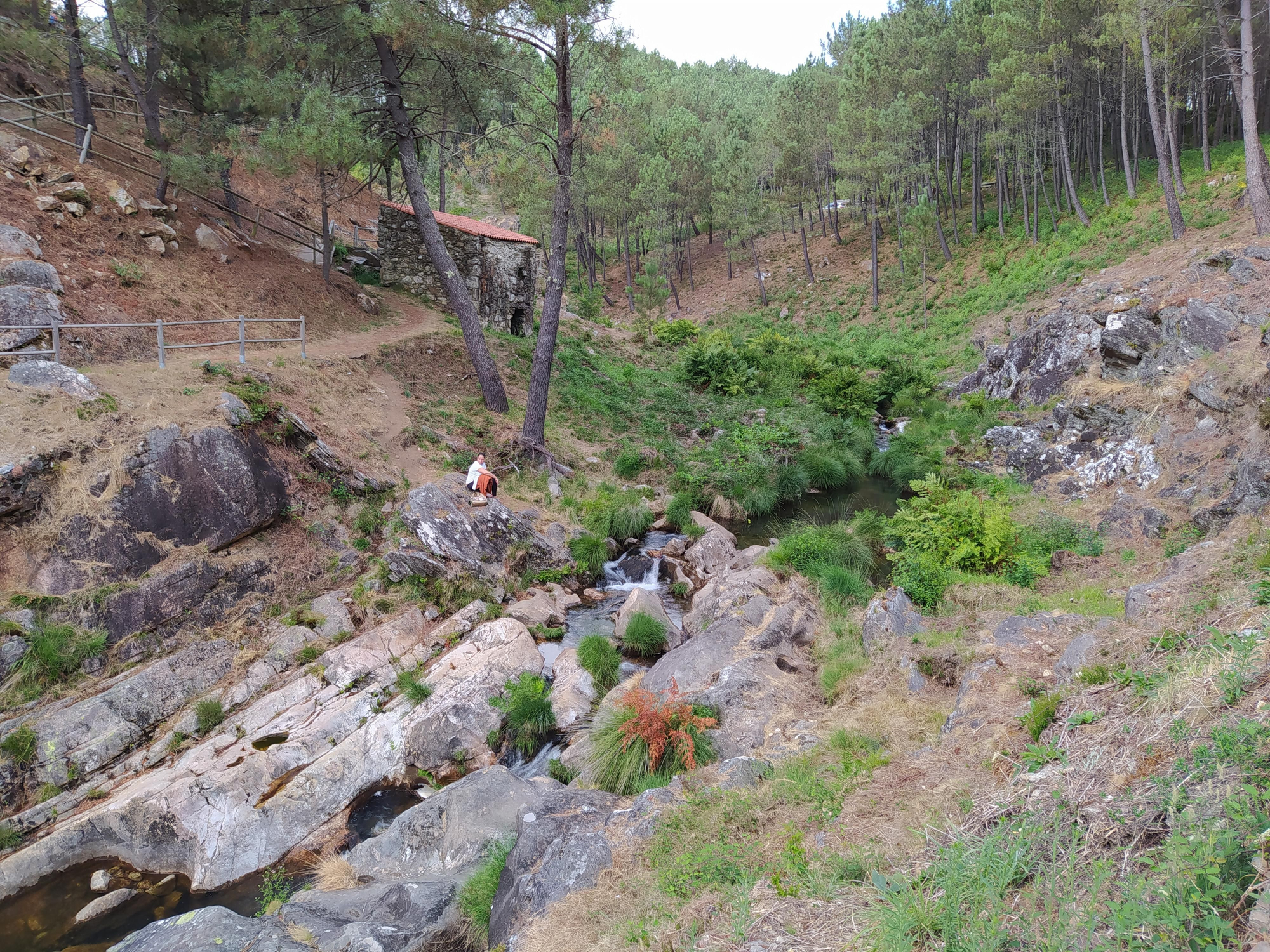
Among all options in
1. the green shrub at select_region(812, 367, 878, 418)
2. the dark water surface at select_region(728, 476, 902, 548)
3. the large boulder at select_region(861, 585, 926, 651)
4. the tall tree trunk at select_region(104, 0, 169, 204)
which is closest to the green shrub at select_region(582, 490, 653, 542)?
the dark water surface at select_region(728, 476, 902, 548)

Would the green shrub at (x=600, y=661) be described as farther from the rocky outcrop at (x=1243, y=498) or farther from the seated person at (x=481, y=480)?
the rocky outcrop at (x=1243, y=498)

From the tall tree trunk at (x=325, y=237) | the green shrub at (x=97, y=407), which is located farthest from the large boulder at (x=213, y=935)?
the tall tree trunk at (x=325, y=237)

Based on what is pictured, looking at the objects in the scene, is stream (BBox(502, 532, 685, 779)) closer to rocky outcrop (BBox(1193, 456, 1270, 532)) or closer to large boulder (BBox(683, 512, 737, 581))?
large boulder (BBox(683, 512, 737, 581))

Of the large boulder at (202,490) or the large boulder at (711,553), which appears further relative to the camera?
the large boulder at (711,553)

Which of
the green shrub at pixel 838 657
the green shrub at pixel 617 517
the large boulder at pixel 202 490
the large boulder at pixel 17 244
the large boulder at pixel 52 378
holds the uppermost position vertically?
the large boulder at pixel 17 244

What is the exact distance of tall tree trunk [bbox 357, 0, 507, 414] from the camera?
16.5 metres

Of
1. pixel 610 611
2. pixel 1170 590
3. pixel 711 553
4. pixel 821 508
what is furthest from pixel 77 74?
pixel 1170 590

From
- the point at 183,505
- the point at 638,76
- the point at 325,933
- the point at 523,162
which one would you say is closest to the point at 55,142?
the point at 523,162

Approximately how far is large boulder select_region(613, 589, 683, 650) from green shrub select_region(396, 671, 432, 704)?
10.6 ft

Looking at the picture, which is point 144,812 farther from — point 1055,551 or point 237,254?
point 237,254

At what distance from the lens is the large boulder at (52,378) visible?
1062 cm

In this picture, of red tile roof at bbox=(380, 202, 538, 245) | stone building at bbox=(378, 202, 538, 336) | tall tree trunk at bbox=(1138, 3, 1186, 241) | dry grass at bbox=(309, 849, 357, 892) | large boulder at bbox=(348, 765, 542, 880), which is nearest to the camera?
dry grass at bbox=(309, 849, 357, 892)

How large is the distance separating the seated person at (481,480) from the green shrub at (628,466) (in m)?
4.42

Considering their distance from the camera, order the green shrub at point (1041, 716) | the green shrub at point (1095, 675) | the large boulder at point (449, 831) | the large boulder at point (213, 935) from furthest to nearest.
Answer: the large boulder at point (449, 831), the large boulder at point (213, 935), the green shrub at point (1095, 675), the green shrub at point (1041, 716)
